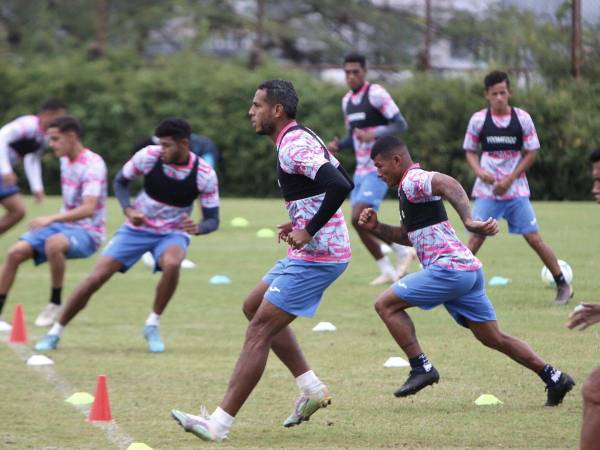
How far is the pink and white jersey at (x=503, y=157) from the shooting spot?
11.4m

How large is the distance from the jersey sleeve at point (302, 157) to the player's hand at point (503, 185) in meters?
4.75

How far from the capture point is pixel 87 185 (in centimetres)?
1080

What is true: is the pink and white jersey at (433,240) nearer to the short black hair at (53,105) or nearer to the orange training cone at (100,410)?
the orange training cone at (100,410)

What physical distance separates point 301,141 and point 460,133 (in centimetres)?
1669

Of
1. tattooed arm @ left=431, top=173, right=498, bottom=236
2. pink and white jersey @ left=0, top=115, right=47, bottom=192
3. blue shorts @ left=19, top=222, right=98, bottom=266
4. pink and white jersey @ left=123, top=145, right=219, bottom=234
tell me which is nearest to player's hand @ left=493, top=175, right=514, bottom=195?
pink and white jersey @ left=123, top=145, right=219, bottom=234

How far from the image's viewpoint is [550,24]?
23.7m

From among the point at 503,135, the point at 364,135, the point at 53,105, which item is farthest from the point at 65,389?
the point at 364,135

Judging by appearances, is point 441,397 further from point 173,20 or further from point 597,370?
point 173,20

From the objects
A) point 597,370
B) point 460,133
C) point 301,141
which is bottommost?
point 460,133

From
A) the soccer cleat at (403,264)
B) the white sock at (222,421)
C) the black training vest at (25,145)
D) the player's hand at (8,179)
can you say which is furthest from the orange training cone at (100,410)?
the black training vest at (25,145)

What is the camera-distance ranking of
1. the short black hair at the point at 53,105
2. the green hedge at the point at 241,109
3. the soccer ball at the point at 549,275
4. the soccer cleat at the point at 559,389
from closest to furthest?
the soccer cleat at the point at 559,389, the soccer ball at the point at 549,275, the short black hair at the point at 53,105, the green hedge at the point at 241,109

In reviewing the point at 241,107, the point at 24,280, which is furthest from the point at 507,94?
the point at 241,107

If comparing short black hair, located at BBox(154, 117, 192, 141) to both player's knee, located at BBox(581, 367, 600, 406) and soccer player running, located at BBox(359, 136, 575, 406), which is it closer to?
soccer player running, located at BBox(359, 136, 575, 406)

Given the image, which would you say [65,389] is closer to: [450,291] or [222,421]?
[222,421]
